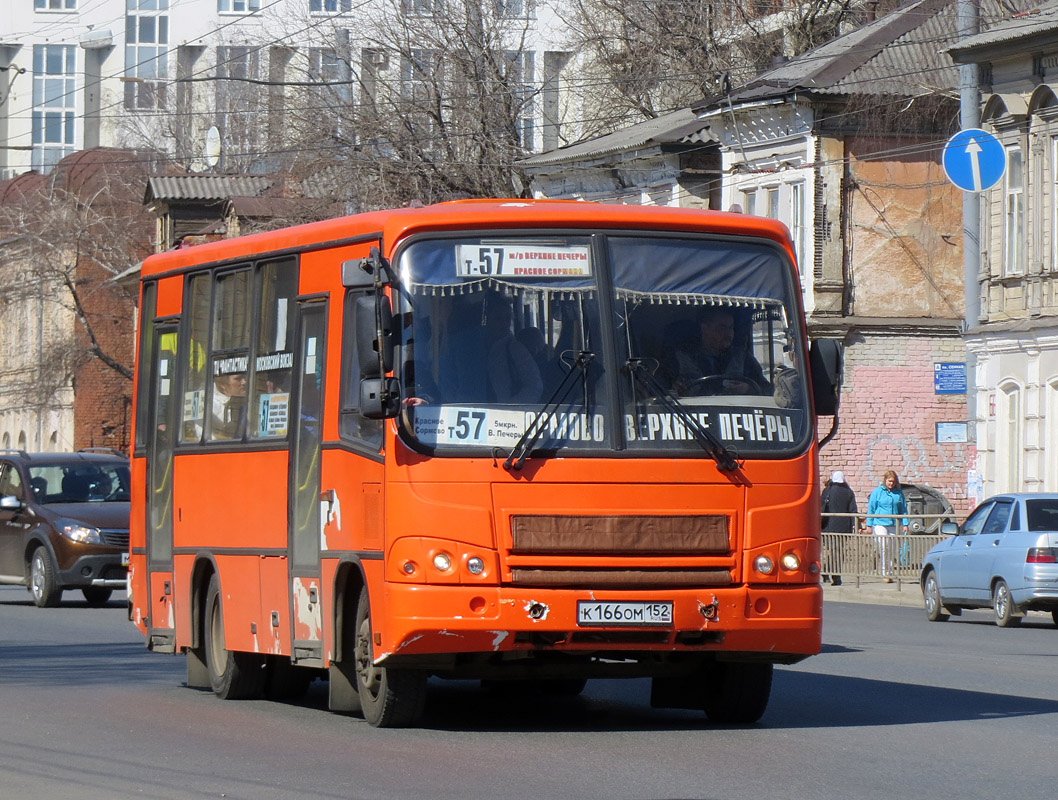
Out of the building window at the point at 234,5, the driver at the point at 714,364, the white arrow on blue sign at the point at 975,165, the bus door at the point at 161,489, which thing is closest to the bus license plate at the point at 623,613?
the driver at the point at 714,364

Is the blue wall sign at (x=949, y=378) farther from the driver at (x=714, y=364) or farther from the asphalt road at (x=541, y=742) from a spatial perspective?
the driver at (x=714, y=364)

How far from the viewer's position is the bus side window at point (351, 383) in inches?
470

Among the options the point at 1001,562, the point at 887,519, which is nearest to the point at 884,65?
the point at 887,519

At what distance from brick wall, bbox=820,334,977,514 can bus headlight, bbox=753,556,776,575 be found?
106 feet

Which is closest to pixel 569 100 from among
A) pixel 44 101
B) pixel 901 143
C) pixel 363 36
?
pixel 363 36

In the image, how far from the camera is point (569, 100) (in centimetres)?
6253

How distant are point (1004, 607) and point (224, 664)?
1316 centimetres

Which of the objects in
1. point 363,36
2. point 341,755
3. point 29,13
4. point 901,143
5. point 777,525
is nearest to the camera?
point 341,755

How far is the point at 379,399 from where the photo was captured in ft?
37.2

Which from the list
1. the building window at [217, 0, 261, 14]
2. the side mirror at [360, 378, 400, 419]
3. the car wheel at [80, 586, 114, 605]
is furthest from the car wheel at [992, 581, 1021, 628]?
the building window at [217, 0, 261, 14]

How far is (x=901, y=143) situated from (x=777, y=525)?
32.4m

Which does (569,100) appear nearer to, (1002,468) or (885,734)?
(1002,468)

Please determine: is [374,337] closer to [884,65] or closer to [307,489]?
[307,489]

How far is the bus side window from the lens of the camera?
11.9m
